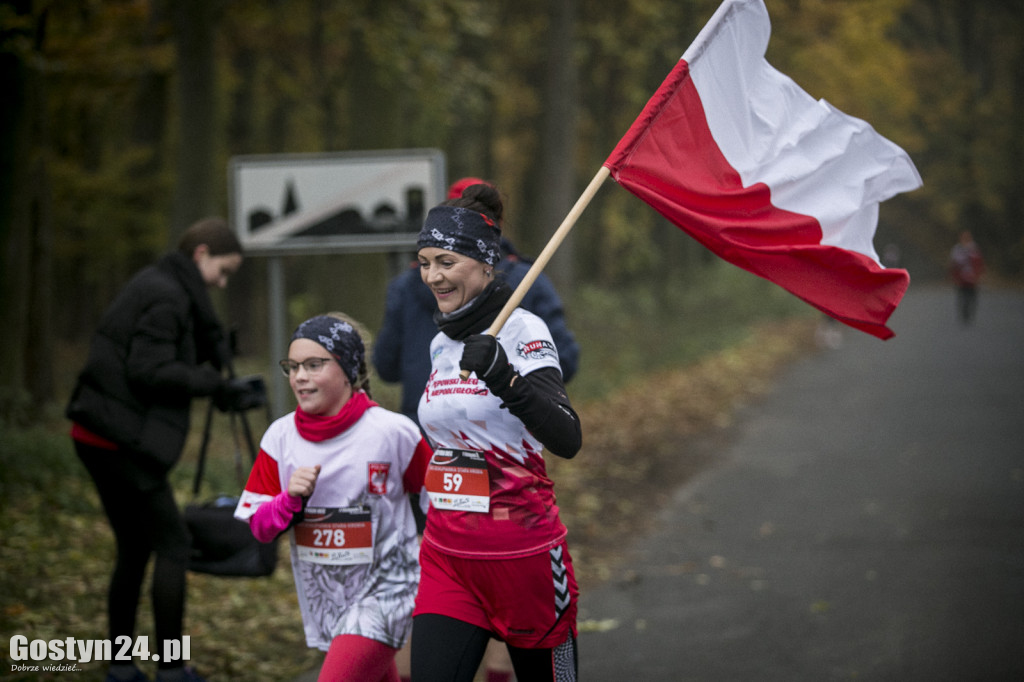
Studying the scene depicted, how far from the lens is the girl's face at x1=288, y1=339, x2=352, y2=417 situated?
12.0ft

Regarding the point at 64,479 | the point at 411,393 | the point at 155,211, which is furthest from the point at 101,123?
the point at 411,393

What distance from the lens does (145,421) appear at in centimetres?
477

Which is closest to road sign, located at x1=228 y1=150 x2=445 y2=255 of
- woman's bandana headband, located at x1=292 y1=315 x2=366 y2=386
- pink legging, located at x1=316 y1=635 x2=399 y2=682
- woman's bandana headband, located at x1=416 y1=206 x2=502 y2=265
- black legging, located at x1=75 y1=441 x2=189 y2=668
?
black legging, located at x1=75 y1=441 x2=189 y2=668

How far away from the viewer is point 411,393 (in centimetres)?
491

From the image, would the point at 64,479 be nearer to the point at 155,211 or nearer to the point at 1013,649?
the point at 1013,649

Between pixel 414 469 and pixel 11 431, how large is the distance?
6.58m

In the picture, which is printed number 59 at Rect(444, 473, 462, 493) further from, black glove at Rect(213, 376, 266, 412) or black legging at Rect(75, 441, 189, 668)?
black legging at Rect(75, 441, 189, 668)

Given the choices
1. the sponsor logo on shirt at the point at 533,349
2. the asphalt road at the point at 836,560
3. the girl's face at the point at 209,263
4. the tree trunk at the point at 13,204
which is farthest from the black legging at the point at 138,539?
the tree trunk at the point at 13,204

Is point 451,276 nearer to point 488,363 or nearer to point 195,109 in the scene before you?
point 488,363

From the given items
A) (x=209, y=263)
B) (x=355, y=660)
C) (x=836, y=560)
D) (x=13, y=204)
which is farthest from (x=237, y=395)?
(x=13, y=204)

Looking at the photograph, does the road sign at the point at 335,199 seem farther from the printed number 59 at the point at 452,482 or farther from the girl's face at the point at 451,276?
the printed number 59 at the point at 452,482

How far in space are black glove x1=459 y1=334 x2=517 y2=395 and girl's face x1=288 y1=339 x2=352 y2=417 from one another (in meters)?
0.78

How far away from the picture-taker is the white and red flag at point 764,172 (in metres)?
4.00

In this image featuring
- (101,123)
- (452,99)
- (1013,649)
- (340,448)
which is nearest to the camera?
(340,448)
